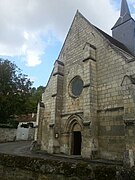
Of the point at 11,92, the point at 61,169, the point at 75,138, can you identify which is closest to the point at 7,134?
the point at 11,92

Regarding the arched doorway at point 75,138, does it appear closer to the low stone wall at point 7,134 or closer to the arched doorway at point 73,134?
the arched doorway at point 73,134

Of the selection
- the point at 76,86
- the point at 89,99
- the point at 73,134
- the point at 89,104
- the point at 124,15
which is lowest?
the point at 73,134

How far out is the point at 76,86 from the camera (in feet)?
51.4

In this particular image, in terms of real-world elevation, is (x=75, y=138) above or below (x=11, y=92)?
below

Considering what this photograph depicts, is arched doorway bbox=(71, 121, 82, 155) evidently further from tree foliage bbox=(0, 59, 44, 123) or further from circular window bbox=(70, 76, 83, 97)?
tree foliage bbox=(0, 59, 44, 123)

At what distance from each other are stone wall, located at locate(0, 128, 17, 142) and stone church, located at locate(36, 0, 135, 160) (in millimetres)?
11522

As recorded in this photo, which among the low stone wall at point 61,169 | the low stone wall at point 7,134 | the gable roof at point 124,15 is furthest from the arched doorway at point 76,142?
the low stone wall at point 7,134

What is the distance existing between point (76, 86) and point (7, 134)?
649 inches

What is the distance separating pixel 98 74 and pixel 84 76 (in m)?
1.05

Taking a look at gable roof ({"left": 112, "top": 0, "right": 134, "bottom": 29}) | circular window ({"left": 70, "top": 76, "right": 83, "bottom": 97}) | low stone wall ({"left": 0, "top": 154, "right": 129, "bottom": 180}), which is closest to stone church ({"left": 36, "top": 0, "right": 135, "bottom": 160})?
circular window ({"left": 70, "top": 76, "right": 83, "bottom": 97})

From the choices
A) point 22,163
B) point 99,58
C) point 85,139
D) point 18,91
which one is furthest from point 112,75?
point 18,91

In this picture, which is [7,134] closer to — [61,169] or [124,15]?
[124,15]

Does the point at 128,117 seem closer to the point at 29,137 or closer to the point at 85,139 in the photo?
the point at 85,139

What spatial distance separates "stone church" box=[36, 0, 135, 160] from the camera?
37.7 feet
